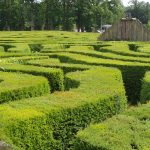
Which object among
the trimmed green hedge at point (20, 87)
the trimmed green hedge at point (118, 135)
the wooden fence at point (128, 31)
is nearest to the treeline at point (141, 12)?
the wooden fence at point (128, 31)

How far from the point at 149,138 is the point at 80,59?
11221 millimetres

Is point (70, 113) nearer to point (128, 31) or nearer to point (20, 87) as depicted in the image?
point (20, 87)

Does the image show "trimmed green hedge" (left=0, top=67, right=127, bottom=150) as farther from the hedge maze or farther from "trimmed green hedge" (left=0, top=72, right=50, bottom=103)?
"trimmed green hedge" (left=0, top=72, right=50, bottom=103)

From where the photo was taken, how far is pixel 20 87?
1152 centimetres

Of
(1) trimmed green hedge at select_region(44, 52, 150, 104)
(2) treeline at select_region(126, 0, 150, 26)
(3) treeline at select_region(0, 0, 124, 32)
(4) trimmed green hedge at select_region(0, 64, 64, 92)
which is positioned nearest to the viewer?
(4) trimmed green hedge at select_region(0, 64, 64, 92)

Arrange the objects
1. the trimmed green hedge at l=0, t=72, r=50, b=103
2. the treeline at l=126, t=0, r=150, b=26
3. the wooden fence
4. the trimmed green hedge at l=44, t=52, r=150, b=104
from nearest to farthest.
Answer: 1. the trimmed green hedge at l=0, t=72, r=50, b=103
2. the trimmed green hedge at l=44, t=52, r=150, b=104
3. the wooden fence
4. the treeline at l=126, t=0, r=150, b=26

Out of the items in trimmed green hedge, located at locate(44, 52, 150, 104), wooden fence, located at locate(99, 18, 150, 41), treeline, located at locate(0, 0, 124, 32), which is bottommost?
trimmed green hedge, located at locate(44, 52, 150, 104)

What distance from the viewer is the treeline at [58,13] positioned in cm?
8325

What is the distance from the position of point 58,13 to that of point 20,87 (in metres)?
73.6

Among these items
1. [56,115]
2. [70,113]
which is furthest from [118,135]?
[70,113]

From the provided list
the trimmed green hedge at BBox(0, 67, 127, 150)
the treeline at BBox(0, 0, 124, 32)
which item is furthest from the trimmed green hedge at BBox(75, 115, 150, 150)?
the treeline at BBox(0, 0, 124, 32)

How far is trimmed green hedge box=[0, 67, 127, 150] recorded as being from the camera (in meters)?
8.49

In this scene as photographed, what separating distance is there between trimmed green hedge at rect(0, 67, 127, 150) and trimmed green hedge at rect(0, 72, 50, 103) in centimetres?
124

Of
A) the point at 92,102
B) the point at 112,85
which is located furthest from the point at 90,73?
the point at 92,102
